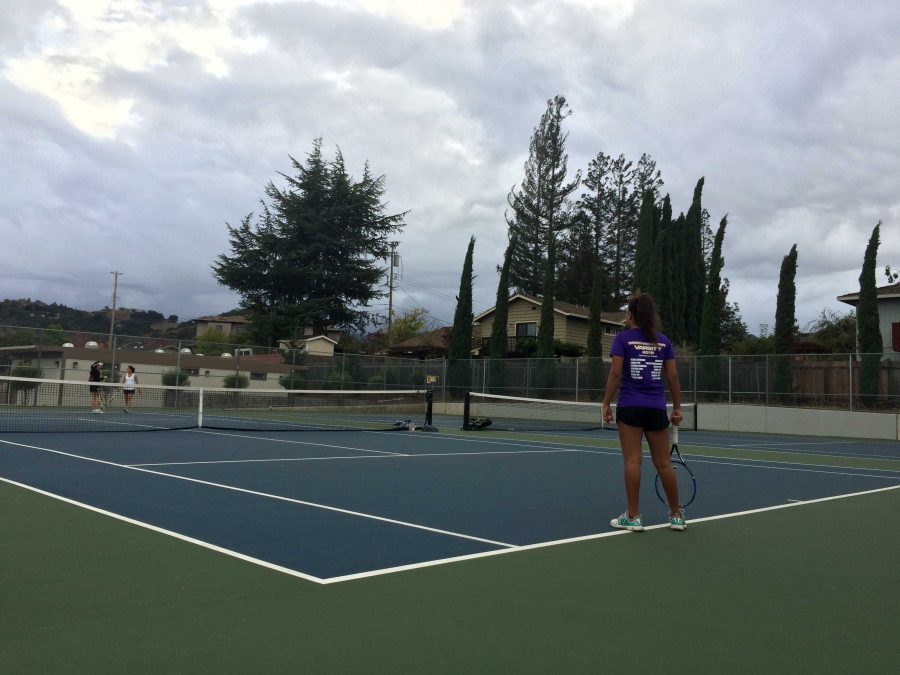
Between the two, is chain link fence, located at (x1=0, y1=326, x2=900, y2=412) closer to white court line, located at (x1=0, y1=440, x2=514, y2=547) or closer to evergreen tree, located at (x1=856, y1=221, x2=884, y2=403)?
evergreen tree, located at (x1=856, y1=221, x2=884, y2=403)

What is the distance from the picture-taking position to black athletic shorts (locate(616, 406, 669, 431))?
19.7 ft

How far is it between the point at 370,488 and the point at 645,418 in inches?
131

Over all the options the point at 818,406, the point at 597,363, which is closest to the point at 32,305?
the point at 597,363

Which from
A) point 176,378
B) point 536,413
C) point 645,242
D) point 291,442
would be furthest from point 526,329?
point 291,442

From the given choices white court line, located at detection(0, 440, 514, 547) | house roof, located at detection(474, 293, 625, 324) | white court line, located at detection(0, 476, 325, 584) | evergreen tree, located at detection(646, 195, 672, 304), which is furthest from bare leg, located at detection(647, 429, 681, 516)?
house roof, located at detection(474, 293, 625, 324)

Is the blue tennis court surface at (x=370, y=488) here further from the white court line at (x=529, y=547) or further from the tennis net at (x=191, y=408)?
the tennis net at (x=191, y=408)

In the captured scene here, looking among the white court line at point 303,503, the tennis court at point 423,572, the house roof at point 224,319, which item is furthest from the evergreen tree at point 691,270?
the house roof at point 224,319

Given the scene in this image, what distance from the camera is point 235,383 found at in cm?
3175

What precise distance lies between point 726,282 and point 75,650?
6253cm

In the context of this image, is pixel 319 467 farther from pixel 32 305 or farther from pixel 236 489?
pixel 32 305

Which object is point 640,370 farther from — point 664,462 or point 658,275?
point 658,275

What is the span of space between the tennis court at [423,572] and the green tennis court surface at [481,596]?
0.06 ft

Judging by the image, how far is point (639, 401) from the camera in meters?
6.03

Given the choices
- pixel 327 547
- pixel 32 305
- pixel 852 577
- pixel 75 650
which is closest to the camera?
pixel 75 650
